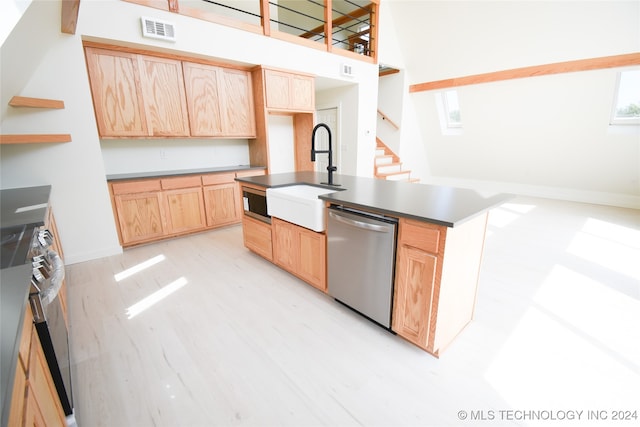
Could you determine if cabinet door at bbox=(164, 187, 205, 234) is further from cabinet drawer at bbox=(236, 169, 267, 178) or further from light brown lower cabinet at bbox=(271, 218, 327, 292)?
light brown lower cabinet at bbox=(271, 218, 327, 292)

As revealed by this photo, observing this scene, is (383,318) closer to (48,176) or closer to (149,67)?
(48,176)

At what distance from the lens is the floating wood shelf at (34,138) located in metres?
2.20

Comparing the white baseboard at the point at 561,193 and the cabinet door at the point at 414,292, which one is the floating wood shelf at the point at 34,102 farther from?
the white baseboard at the point at 561,193

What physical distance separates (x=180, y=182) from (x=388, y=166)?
4253mm

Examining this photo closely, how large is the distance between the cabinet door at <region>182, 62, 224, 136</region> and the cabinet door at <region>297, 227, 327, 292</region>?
2355 millimetres

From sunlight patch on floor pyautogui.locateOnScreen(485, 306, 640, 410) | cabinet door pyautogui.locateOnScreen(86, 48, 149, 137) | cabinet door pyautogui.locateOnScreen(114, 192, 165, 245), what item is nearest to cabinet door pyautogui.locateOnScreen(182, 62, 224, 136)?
cabinet door pyautogui.locateOnScreen(86, 48, 149, 137)

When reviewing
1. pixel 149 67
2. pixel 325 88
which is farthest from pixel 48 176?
pixel 325 88

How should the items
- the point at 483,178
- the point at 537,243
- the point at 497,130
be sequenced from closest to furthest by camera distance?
the point at 537,243 < the point at 497,130 < the point at 483,178

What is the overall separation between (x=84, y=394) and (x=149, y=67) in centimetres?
324

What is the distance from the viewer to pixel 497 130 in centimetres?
553

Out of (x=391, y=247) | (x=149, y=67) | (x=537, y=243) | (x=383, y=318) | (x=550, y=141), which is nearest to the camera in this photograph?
(x=391, y=247)

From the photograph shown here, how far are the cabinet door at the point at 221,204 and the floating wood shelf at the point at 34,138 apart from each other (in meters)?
1.48

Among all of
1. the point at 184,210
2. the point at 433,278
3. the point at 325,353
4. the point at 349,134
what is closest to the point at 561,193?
the point at 349,134

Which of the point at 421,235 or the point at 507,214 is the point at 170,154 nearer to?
the point at 421,235
